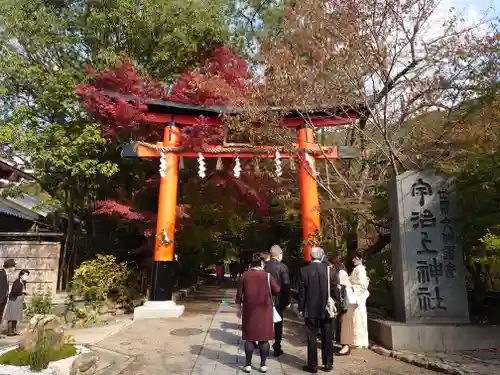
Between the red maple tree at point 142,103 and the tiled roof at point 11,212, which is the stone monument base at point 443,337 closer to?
the red maple tree at point 142,103

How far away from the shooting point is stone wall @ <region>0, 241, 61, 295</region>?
1177cm

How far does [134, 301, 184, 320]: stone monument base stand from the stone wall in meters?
3.56

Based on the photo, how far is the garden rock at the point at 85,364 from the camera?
478 cm

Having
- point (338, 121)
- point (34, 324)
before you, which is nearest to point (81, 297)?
point (34, 324)

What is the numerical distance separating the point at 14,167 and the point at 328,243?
8840 millimetres

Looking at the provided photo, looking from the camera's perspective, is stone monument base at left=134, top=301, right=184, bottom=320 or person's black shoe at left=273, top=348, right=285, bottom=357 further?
stone monument base at left=134, top=301, right=184, bottom=320

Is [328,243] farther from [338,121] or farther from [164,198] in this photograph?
[164,198]

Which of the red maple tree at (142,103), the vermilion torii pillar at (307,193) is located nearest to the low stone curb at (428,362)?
the vermilion torii pillar at (307,193)

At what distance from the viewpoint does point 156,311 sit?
10.1m

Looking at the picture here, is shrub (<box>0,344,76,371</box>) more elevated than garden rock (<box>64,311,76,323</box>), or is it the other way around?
shrub (<box>0,344,76,371</box>)

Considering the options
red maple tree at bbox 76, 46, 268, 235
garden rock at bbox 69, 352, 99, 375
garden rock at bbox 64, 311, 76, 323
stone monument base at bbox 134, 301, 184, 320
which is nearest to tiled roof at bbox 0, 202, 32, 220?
red maple tree at bbox 76, 46, 268, 235

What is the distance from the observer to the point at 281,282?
667 centimetres

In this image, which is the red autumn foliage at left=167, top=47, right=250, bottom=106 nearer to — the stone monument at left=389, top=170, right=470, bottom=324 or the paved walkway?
the stone monument at left=389, top=170, right=470, bottom=324

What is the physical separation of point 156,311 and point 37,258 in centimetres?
469
